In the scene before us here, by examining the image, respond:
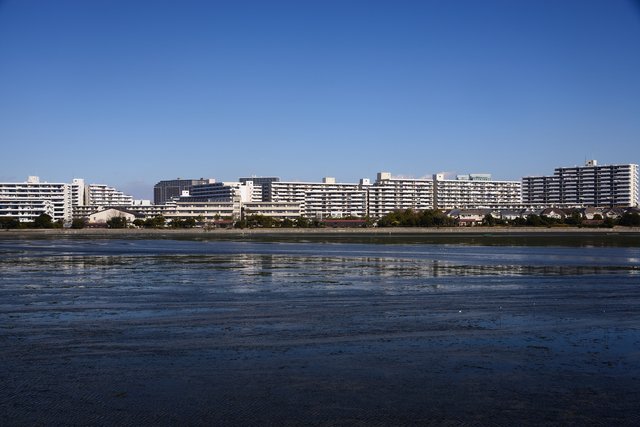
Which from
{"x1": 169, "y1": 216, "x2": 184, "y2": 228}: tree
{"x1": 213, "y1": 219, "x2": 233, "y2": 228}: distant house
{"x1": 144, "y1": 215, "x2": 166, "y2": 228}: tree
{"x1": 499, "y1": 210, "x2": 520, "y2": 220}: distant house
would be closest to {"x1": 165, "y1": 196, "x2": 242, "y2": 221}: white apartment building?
{"x1": 213, "y1": 219, "x2": 233, "y2": 228}: distant house

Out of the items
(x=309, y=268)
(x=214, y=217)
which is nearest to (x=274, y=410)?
(x=309, y=268)

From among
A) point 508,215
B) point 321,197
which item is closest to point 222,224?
point 321,197

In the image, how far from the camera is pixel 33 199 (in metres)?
125

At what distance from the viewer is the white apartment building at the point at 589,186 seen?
161500mm

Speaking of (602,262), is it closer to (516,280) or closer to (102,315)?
(516,280)

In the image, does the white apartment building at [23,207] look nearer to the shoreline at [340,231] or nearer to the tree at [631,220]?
the shoreline at [340,231]

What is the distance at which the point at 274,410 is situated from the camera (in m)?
7.19

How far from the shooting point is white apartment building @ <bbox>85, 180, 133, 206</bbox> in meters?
168

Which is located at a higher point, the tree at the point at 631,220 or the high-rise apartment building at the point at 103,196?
the high-rise apartment building at the point at 103,196

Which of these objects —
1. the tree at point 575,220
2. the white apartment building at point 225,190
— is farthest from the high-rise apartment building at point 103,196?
the tree at point 575,220

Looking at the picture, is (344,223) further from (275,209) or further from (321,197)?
(321,197)

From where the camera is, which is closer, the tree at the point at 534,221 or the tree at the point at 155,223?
the tree at the point at 534,221

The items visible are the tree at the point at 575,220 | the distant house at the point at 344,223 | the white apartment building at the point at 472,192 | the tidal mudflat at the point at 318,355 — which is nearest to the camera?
the tidal mudflat at the point at 318,355

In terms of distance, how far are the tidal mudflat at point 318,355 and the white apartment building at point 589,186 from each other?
16388 centimetres
